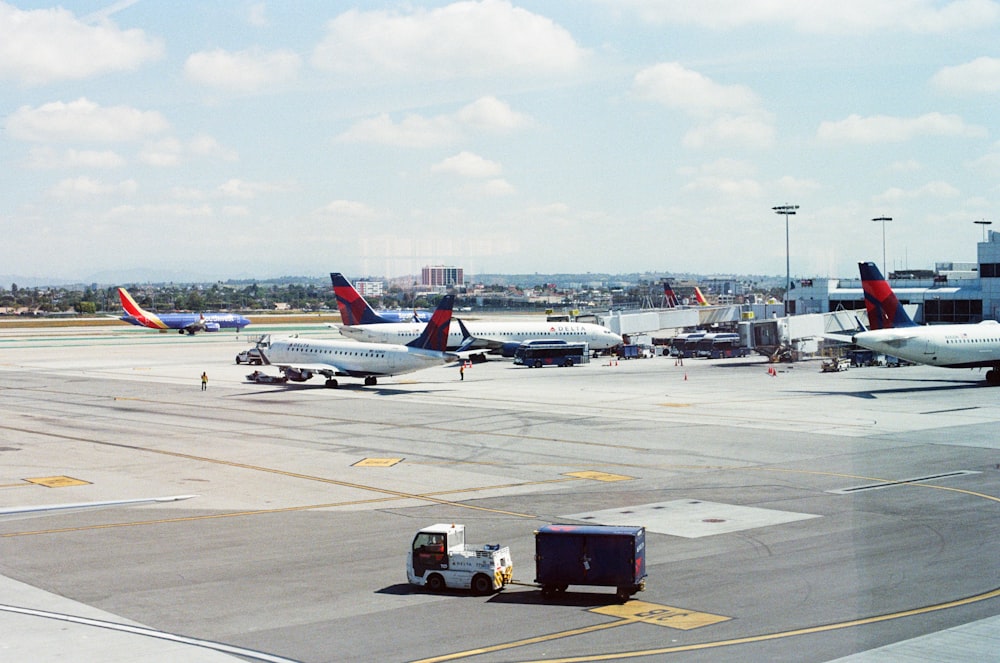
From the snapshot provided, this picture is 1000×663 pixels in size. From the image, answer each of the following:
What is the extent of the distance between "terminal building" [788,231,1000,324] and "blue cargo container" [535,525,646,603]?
Answer: 4016 inches

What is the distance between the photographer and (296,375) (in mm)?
93188

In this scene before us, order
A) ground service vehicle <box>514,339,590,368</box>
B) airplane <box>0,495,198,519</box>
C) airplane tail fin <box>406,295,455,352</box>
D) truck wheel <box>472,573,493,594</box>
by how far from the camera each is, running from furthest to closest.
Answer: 1. ground service vehicle <box>514,339,590,368</box>
2. airplane tail fin <box>406,295,455,352</box>
3. airplane <box>0,495,198,519</box>
4. truck wheel <box>472,573,493,594</box>

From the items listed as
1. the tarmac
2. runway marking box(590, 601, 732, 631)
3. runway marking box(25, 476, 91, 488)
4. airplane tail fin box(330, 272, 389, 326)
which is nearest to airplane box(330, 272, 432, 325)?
airplane tail fin box(330, 272, 389, 326)

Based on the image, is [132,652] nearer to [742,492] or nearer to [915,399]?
[742,492]

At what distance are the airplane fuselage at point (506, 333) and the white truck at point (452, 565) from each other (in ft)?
293

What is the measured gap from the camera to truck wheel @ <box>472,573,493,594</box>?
27641 millimetres

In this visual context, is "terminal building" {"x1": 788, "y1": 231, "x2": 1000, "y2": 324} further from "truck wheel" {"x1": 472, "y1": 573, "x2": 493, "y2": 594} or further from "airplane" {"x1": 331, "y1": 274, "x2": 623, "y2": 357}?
"truck wheel" {"x1": 472, "y1": 573, "x2": 493, "y2": 594}

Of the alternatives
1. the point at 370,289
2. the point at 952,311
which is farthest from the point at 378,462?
the point at 370,289

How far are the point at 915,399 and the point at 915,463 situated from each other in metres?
29.5

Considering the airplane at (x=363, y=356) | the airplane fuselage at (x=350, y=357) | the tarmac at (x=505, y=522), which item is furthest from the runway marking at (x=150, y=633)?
the airplane fuselage at (x=350, y=357)

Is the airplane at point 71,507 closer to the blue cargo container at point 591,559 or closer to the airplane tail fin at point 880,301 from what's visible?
the blue cargo container at point 591,559

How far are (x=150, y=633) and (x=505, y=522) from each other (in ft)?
49.3

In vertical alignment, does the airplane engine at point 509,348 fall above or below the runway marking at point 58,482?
above

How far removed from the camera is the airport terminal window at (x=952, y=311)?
4762 inches
